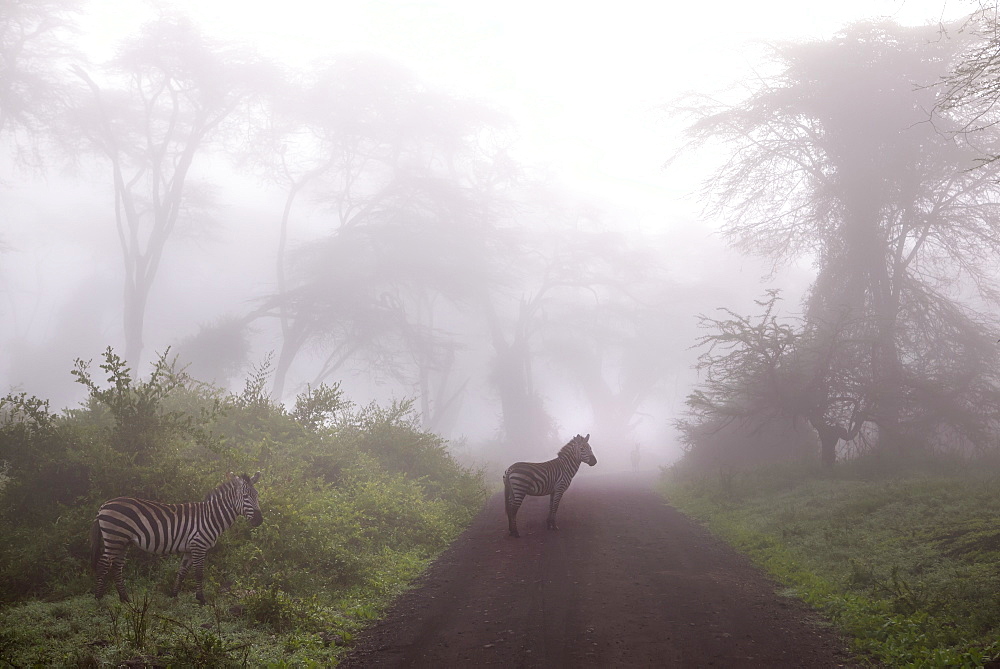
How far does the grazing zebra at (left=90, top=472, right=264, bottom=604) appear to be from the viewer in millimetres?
7578

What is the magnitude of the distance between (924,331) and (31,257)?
66987 millimetres

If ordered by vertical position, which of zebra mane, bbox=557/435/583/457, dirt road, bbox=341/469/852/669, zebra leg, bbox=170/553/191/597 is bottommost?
dirt road, bbox=341/469/852/669

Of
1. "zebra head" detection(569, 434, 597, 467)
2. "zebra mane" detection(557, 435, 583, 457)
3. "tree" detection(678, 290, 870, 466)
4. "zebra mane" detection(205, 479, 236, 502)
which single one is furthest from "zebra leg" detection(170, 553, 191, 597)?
"tree" detection(678, 290, 870, 466)

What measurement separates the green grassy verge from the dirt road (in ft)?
1.74

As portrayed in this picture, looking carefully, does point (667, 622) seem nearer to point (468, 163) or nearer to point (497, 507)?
point (497, 507)

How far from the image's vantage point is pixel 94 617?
22.7 feet

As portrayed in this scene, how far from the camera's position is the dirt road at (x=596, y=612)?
620cm

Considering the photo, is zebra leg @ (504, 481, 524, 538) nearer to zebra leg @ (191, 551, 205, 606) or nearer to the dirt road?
the dirt road

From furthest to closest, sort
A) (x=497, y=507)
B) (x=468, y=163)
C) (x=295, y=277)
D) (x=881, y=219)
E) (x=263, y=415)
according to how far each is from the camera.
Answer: (x=468, y=163), (x=295, y=277), (x=881, y=219), (x=497, y=507), (x=263, y=415)


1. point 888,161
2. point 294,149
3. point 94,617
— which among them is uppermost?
point 294,149

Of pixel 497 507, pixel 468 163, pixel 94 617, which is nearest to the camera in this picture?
Result: pixel 94 617

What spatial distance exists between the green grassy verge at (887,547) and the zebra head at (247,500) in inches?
299

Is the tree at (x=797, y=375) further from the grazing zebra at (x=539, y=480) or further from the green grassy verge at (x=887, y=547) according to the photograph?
the grazing zebra at (x=539, y=480)

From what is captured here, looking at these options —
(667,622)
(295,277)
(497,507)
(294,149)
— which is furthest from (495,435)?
(667,622)
